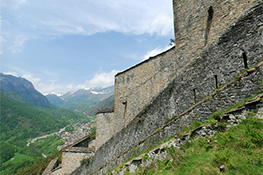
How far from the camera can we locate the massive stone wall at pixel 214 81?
16.4 ft

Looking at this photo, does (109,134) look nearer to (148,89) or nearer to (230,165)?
(148,89)

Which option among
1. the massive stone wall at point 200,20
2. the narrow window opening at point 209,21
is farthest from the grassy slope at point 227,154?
the narrow window opening at point 209,21

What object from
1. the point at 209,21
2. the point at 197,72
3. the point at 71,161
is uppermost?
the point at 209,21

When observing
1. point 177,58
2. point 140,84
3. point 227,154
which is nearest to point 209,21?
point 177,58

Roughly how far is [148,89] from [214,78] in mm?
6175

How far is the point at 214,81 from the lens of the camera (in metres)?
6.25

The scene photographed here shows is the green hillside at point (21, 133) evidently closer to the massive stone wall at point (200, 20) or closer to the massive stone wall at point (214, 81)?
the massive stone wall at point (214, 81)

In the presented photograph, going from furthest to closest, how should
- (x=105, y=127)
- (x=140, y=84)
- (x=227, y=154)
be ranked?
(x=105, y=127) → (x=140, y=84) → (x=227, y=154)

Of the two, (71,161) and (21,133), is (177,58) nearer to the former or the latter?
(71,161)

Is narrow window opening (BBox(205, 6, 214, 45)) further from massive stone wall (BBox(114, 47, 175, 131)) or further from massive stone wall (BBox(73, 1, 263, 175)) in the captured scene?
massive stone wall (BBox(114, 47, 175, 131))

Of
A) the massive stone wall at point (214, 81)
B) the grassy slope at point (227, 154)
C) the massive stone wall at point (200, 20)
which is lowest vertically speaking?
the grassy slope at point (227, 154)

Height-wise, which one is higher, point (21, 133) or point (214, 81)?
point (214, 81)

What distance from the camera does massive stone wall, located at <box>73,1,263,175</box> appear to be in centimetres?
500

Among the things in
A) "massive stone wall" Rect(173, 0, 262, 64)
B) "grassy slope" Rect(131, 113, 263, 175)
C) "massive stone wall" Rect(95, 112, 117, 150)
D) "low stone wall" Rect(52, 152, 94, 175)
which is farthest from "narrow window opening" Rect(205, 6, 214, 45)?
"low stone wall" Rect(52, 152, 94, 175)
